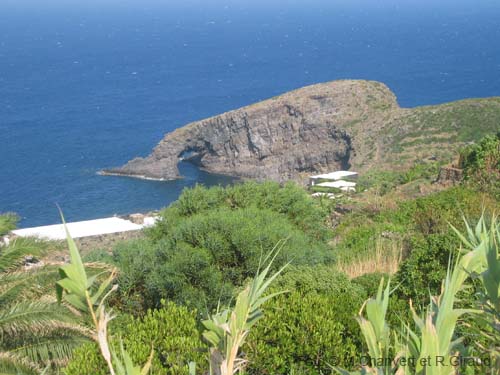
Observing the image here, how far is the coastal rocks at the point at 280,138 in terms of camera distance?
69.1 m

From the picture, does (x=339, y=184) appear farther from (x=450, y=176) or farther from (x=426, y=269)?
(x=426, y=269)

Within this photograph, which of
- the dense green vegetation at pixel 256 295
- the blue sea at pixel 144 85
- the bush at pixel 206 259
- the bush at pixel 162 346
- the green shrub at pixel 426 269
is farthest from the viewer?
the blue sea at pixel 144 85

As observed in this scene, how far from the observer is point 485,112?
197 feet

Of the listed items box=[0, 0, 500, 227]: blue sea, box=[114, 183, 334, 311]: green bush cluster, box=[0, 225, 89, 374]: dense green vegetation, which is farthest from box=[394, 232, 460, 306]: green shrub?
box=[0, 0, 500, 227]: blue sea

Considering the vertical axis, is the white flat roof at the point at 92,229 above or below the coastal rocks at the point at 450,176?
below

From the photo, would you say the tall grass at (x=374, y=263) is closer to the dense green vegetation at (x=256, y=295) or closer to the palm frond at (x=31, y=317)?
the dense green vegetation at (x=256, y=295)

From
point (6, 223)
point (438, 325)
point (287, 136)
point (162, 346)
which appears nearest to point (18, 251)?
point (6, 223)

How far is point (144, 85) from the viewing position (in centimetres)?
11744

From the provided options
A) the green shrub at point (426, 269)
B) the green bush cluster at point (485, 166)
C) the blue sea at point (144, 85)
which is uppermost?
the green shrub at point (426, 269)

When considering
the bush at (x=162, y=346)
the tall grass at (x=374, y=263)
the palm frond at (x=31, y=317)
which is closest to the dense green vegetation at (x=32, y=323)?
the palm frond at (x=31, y=317)

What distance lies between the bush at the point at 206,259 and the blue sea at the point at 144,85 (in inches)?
1784

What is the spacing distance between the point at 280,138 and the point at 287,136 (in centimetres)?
85

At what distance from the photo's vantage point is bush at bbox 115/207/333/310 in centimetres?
1070

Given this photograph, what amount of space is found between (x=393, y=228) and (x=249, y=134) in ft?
192
